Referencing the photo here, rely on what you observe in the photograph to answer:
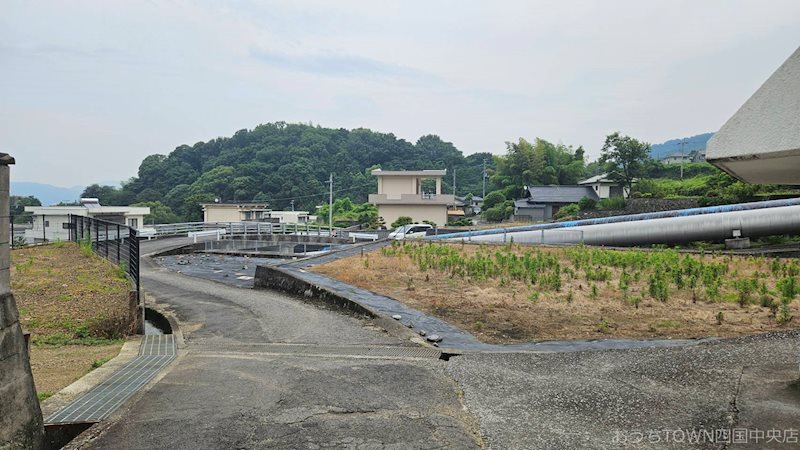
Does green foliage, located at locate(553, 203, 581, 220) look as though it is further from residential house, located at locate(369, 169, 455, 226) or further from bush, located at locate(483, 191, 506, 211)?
bush, located at locate(483, 191, 506, 211)

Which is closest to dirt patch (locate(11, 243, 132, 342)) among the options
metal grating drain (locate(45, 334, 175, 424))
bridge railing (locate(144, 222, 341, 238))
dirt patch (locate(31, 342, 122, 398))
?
dirt patch (locate(31, 342, 122, 398))

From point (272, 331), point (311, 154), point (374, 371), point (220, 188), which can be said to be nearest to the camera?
point (374, 371)

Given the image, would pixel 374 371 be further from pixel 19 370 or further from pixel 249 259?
pixel 249 259

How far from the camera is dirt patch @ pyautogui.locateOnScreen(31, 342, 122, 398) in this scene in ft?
17.2

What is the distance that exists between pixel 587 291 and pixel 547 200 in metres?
35.0

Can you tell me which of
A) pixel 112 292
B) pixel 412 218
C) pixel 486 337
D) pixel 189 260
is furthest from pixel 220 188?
pixel 486 337

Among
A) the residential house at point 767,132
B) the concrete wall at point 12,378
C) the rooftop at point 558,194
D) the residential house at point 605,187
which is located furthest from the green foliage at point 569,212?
the concrete wall at point 12,378

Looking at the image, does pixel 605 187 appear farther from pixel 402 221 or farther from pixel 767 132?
pixel 767 132

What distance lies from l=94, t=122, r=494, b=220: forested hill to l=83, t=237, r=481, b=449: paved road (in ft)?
177

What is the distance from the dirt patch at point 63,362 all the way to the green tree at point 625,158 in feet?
130

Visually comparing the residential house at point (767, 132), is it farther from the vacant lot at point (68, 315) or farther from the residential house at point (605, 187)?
the residential house at point (605, 187)

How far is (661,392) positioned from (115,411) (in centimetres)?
510

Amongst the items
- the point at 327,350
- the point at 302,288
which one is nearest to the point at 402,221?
the point at 302,288

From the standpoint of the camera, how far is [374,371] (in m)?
5.70
